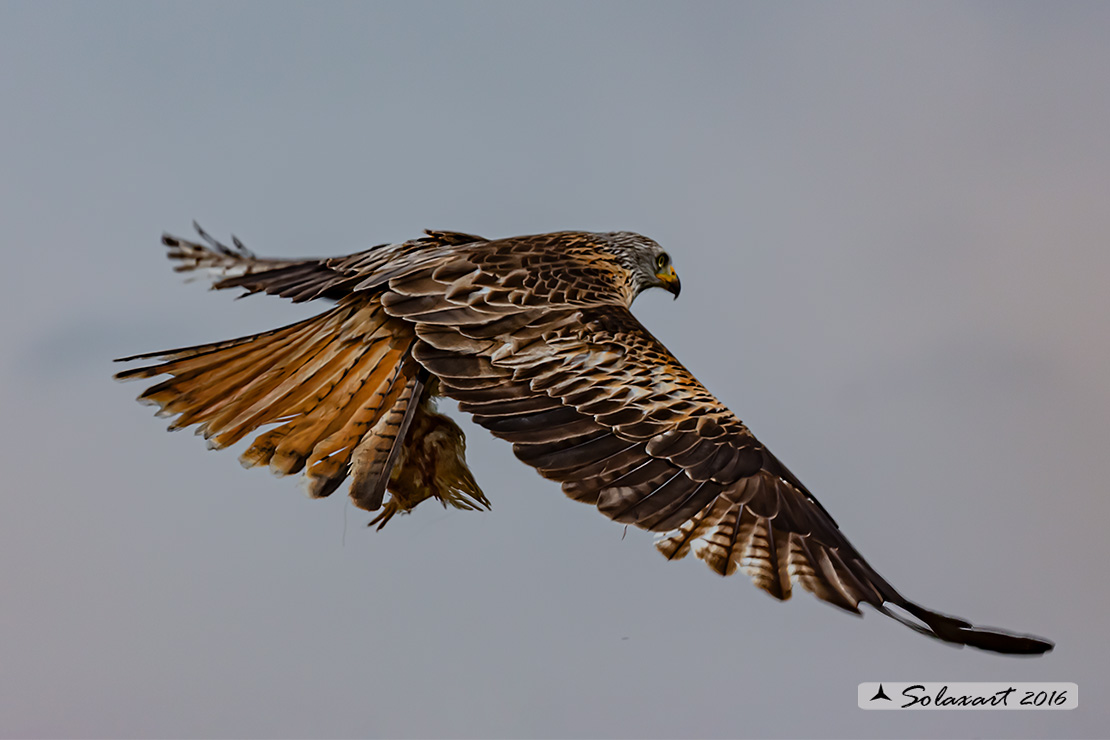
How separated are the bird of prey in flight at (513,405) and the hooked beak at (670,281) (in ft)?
3.15

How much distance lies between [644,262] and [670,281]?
15.8 inches

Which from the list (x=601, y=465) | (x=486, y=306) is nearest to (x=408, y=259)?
(x=486, y=306)

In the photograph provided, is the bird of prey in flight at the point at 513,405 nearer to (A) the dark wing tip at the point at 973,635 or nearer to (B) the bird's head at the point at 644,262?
(A) the dark wing tip at the point at 973,635

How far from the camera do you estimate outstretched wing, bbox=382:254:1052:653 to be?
3.43 meters

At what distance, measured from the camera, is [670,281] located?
617 cm

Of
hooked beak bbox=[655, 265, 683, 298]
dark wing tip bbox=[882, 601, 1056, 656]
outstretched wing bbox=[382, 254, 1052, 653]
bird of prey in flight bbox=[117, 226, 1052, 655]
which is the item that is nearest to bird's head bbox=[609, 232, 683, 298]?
hooked beak bbox=[655, 265, 683, 298]

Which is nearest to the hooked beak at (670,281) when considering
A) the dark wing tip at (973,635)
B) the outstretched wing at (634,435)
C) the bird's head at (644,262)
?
the bird's head at (644,262)

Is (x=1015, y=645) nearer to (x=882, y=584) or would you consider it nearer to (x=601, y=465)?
(x=882, y=584)

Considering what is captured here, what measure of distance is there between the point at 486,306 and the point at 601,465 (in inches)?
42.0

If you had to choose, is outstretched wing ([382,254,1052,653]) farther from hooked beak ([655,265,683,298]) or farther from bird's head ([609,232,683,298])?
hooked beak ([655,265,683,298])

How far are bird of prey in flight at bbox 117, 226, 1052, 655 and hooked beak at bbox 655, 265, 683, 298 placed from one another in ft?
3.15

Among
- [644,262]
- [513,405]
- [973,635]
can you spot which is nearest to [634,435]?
[513,405]

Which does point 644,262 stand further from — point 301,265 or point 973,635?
point 973,635

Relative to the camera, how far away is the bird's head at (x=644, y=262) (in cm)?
567
